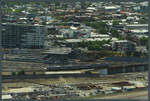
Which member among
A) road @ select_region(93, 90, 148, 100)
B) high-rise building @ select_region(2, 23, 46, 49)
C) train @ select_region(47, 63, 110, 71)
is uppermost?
high-rise building @ select_region(2, 23, 46, 49)

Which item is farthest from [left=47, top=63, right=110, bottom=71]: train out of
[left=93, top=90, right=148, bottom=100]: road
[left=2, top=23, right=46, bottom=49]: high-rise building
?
[left=93, top=90, right=148, bottom=100]: road

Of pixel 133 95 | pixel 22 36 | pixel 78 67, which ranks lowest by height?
pixel 133 95

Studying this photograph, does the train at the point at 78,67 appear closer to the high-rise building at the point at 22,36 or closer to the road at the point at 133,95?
the high-rise building at the point at 22,36

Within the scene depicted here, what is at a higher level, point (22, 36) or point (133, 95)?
point (22, 36)

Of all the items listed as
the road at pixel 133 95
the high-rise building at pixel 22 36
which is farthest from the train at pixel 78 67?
the road at pixel 133 95

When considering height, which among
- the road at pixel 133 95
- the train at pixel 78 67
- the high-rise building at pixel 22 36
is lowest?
the road at pixel 133 95

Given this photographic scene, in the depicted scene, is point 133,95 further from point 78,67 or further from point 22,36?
point 22,36

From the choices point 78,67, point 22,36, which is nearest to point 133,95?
point 78,67

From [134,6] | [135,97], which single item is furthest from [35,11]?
[135,97]

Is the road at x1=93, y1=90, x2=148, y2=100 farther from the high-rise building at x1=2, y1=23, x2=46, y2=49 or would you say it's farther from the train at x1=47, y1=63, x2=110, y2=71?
the high-rise building at x1=2, y1=23, x2=46, y2=49

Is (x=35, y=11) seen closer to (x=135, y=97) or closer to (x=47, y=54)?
(x=47, y=54)
